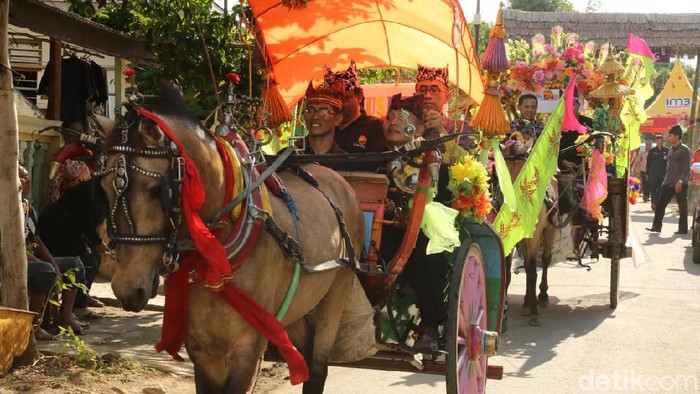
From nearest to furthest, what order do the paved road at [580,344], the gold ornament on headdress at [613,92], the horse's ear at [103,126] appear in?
the horse's ear at [103,126], the paved road at [580,344], the gold ornament on headdress at [613,92]

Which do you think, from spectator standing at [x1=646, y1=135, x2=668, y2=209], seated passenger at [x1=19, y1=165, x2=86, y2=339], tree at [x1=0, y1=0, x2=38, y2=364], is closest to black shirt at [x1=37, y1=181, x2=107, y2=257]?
seated passenger at [x1=19, y1=165, x2=86, y2=339]

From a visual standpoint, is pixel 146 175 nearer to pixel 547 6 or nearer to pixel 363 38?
pixel 363 38

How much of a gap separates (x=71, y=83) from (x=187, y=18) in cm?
323

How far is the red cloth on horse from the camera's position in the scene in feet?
12.1

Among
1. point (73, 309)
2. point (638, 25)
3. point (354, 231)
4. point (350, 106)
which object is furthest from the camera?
point (638, 25)

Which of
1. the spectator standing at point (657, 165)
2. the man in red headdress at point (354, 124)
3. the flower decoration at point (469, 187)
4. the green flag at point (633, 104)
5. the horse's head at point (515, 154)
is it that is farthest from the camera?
the spectator standing at point (657, 165)

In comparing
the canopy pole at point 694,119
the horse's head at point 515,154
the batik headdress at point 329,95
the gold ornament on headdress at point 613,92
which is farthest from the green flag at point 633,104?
the canopy pole at point 694,119

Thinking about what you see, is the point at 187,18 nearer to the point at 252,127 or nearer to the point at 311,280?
the point at 252,127

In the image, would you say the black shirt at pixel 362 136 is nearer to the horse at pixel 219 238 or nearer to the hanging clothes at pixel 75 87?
the horse at pixel 219 238

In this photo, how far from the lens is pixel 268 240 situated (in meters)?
4.10

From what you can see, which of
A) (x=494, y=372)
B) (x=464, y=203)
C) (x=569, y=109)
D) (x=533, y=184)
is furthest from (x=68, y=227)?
(x=569, y=109)

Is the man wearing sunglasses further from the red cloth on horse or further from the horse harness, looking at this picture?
the red cloth on horse

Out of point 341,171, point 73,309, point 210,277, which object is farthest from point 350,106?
point 73,309

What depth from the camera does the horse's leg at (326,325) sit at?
4988 mm
